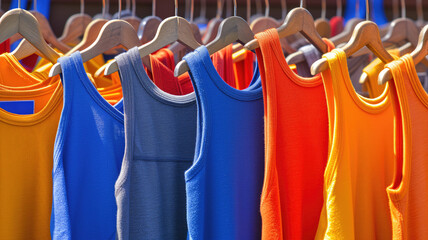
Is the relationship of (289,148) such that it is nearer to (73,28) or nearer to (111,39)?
(111,39)

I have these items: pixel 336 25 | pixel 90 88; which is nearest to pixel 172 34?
pixel 90 88

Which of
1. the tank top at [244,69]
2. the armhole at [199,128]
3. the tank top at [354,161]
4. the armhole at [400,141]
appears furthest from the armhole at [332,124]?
the tank top at [244,69]

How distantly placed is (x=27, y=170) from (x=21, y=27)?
317mm

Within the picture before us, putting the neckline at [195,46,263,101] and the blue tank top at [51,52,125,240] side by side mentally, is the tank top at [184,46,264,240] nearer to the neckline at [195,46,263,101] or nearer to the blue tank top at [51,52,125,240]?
the neckline at [195,46,263,101]

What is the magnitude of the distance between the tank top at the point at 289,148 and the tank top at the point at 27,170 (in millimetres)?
450

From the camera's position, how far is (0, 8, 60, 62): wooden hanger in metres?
1.03

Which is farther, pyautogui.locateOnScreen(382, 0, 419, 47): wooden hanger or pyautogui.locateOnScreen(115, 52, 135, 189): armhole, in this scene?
pyautogui.locateOnScreen(382, 0, 419, 47): wooden hanger

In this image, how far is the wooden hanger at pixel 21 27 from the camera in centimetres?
103

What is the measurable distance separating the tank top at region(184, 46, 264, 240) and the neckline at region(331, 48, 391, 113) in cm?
19

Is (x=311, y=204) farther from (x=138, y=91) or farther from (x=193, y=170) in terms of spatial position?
(x=138, y=91)

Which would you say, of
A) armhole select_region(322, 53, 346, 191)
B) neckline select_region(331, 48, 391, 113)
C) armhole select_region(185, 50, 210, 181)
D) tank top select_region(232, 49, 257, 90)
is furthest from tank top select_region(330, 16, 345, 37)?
armhole select_region(185, 50, 210, 181)

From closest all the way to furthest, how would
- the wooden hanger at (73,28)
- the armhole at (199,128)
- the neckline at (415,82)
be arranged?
the armhole at (199,128), the neckline at (415,82), the wooden hanger at (73,28)

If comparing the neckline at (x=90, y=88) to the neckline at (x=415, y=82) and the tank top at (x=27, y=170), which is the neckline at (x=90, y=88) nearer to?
the tank top at (x=27, y=170)

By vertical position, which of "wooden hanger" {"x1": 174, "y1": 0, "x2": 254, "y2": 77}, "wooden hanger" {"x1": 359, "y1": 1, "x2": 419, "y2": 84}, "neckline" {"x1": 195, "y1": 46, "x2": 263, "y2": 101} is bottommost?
"neckline" {"x1": 195, "y1": 46, "x2": 263, "y2": 101}
